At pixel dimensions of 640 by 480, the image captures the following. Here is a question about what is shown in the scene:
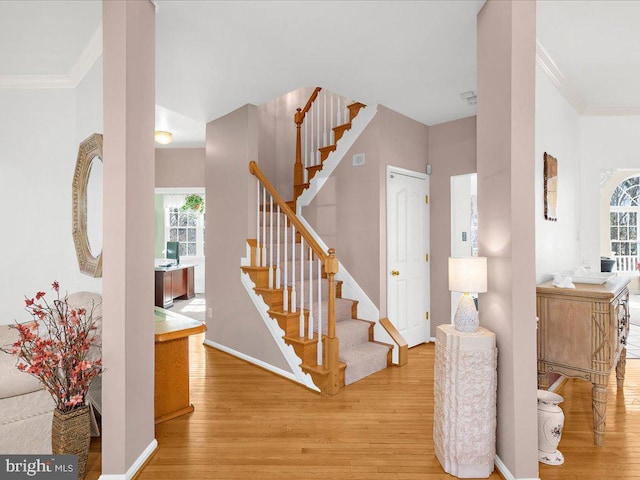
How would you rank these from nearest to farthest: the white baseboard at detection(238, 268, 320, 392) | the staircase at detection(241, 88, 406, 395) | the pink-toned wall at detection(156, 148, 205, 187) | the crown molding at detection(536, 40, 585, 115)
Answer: the crown molding at detection(536, 40, 585, 115), the staircase at detection(241, 88, 406, 395), the white baseboard at detection(238, 268, 320, 392), the pink-toned wall at detection(156, 148, 205, 187)

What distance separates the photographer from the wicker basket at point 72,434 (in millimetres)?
1874

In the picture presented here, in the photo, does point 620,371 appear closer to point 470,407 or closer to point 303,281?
point 470,407

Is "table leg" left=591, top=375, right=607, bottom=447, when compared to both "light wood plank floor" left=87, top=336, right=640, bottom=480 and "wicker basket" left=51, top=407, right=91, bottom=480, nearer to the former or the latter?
"light wood plank floor" left=87, top=336, right=640, bottom=480

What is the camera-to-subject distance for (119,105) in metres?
1.96

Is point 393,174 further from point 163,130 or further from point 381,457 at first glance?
point 163,130

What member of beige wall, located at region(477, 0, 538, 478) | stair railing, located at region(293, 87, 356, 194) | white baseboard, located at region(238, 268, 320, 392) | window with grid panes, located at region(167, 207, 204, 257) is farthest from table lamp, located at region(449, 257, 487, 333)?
window with grid panes, located at region(167, 207, 204, 257)

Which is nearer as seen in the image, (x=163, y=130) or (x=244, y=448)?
(x=244, y=448)

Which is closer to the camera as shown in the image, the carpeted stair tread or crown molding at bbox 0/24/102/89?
crown molding at bbox 0/24/102/89

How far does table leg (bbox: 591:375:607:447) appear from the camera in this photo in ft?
7.52

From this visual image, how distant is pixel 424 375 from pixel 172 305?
16.5 feet

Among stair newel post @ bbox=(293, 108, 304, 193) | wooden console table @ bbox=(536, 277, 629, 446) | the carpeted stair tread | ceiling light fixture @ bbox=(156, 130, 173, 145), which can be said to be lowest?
the carpeted stair tread

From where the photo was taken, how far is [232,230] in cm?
415

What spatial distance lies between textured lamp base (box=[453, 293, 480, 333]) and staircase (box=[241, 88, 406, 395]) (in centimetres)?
122

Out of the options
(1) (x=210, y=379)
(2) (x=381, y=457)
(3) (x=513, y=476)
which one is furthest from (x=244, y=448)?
(3) (x=513, y=476)
